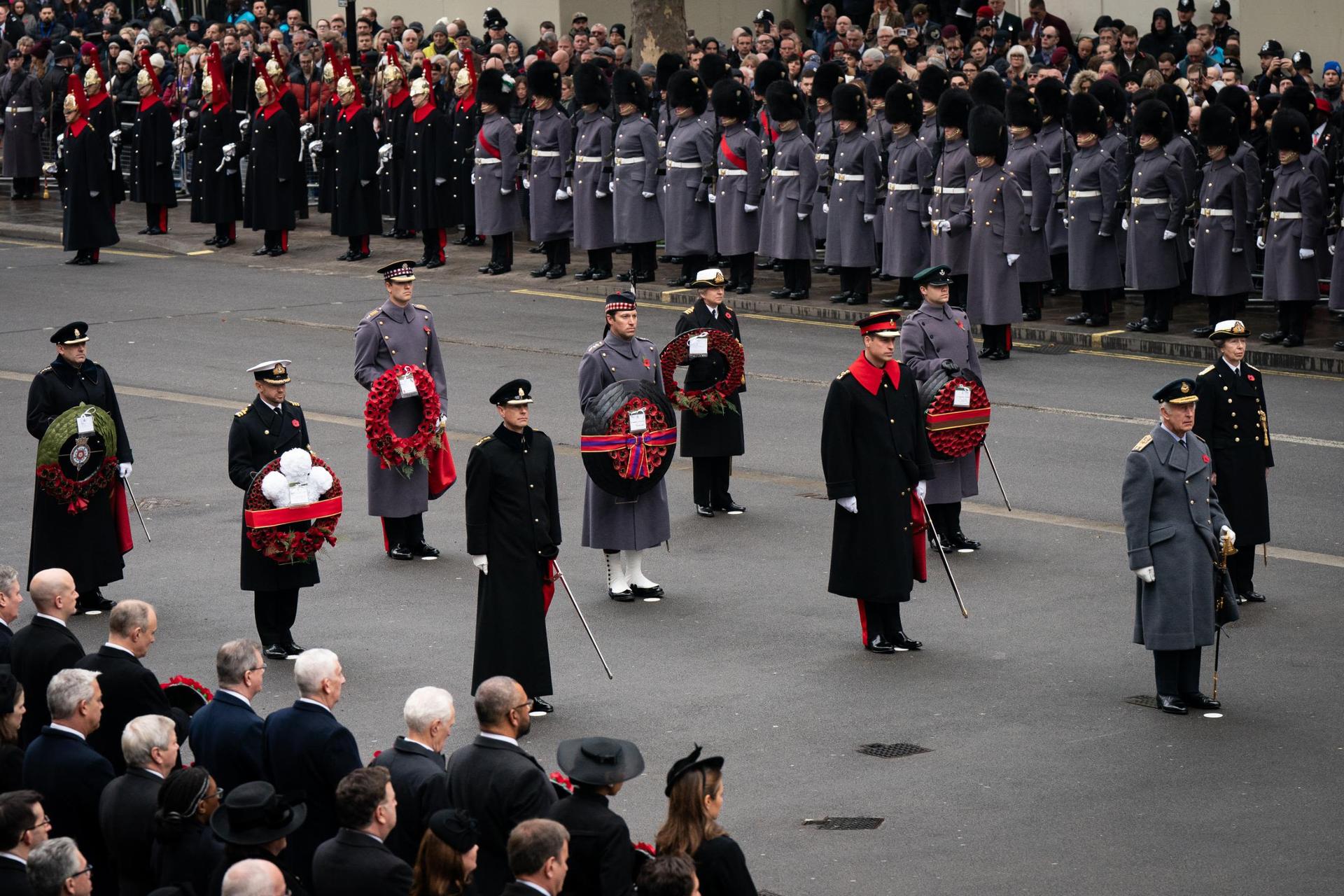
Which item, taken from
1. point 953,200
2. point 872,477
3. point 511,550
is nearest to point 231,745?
point 511,550

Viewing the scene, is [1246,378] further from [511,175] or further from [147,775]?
[511,175]

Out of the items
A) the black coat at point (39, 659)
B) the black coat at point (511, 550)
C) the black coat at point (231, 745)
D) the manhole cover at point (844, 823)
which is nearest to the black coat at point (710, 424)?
the black coat at point (511, 550)

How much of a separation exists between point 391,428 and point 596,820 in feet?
22.0

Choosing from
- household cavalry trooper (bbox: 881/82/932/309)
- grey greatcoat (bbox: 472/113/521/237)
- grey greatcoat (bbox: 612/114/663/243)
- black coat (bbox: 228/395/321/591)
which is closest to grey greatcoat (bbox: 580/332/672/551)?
black coat (bbox: 228/395/321/591)

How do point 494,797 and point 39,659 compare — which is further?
point 39,659

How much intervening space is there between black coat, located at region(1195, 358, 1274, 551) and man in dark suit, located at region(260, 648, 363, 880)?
20.5 ft

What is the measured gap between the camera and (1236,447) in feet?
39.9

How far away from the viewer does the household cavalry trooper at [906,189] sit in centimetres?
2159

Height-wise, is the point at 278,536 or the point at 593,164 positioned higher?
the point at 593,164

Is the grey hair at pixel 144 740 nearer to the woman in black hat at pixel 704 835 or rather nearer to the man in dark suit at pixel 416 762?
the man in dark suit at pixel 416 762

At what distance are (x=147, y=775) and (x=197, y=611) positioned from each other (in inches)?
202

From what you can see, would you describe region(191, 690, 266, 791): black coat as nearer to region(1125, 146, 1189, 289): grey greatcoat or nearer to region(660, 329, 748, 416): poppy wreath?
region(660, 329, 748, 416): poppy wreath

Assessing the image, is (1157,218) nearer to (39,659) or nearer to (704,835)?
(39,659)

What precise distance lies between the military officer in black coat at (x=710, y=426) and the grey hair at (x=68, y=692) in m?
6.83
